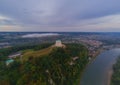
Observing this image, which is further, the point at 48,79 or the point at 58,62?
the point at 58,62

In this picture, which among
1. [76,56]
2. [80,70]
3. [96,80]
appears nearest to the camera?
[96,80]

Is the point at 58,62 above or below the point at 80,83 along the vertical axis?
above

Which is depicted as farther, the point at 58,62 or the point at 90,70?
the point at 90,70

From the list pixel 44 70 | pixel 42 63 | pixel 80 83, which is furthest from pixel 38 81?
pixel 80 83

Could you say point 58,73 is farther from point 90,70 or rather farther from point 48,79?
point 90,70

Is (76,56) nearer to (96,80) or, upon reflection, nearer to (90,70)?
(90,70)

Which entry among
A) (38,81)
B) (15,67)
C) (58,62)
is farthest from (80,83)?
(15,67)

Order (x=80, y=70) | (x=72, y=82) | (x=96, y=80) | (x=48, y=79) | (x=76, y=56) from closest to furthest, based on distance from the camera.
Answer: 1. (x=48, y=79)
2. (x=72, y=82)
3. (x=96, y=80)
4. (x=80, y=70)
5. (x=76, y=56)

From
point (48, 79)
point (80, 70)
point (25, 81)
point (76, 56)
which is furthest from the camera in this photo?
point (76, 56)

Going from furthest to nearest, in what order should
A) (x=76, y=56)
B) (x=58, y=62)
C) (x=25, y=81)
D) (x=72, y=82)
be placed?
(x=76, y=56) < (x=58, y=62) < (x=72, y=82) < (x=25, y=81)
